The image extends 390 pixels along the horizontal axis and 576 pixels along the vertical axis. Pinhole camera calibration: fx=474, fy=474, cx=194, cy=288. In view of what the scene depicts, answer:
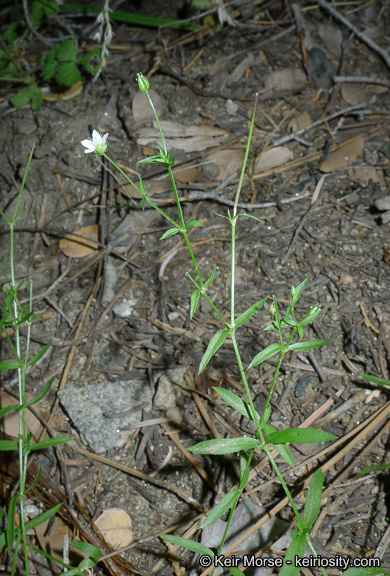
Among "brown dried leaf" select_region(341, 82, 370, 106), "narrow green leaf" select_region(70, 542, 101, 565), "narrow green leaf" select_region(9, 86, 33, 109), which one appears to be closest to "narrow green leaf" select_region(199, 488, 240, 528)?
"narrow green leaf" select_region(70, 542, 101, 565)

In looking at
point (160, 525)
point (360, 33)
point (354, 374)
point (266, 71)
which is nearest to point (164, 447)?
point (160, 525)

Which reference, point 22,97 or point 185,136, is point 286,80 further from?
point 22,97

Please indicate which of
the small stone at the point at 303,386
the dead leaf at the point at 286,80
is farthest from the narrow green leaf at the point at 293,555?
the dead leaf at the point at 286,80

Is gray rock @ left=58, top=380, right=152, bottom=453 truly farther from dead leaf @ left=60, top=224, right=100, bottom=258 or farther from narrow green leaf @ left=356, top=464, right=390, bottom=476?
narrow green leaf @ left=356, top=464, right=390, bottom=476

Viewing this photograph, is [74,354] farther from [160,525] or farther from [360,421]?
[360,421]

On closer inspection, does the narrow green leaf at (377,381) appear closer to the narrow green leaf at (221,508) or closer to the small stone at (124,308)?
the narrow green leaf at (221,508)

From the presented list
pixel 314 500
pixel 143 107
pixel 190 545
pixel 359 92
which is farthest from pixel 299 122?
pixel 190 545
